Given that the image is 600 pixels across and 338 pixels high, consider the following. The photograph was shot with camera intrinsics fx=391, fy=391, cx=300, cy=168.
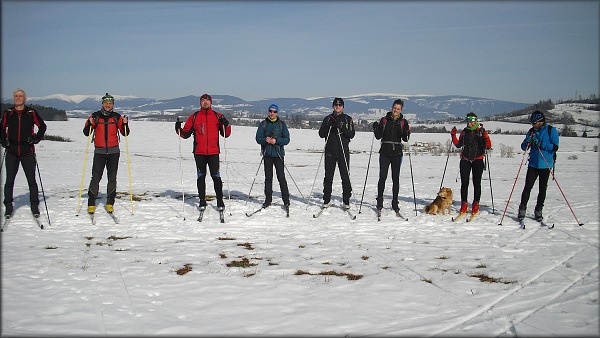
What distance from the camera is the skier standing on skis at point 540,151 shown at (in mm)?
8875

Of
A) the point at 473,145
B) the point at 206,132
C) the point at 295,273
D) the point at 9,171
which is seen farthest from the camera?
the point at 473,145

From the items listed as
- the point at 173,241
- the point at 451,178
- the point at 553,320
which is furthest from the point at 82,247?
the point at 451,178

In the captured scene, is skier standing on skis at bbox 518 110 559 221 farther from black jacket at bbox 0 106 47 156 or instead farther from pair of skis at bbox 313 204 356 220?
black jacket at bbox 0 106 47 156

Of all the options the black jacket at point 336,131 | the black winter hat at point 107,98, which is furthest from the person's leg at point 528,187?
the black winter hat at point 107,98

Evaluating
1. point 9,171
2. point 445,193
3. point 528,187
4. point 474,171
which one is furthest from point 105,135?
point 528,187

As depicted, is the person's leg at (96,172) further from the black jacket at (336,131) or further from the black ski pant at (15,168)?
the black jacket at (336,131)

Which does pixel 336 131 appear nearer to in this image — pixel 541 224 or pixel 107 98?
pixel 541 224

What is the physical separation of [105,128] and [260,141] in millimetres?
3564

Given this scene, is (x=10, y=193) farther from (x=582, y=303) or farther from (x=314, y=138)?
(x=314, y=138)

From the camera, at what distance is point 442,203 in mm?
9984

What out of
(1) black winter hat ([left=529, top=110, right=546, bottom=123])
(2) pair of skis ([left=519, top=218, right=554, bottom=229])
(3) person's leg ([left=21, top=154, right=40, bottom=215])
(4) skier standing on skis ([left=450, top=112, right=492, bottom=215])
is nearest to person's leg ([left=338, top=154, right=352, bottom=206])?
(4) skier standing on skis ([left=450, top=112, right=492, bottom=215])

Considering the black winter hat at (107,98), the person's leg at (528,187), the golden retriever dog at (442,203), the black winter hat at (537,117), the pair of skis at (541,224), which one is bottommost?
the pair of skis at (541,224)

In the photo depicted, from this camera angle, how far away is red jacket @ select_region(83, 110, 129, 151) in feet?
28.5

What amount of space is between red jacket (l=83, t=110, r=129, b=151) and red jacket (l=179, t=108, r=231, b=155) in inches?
56.4
